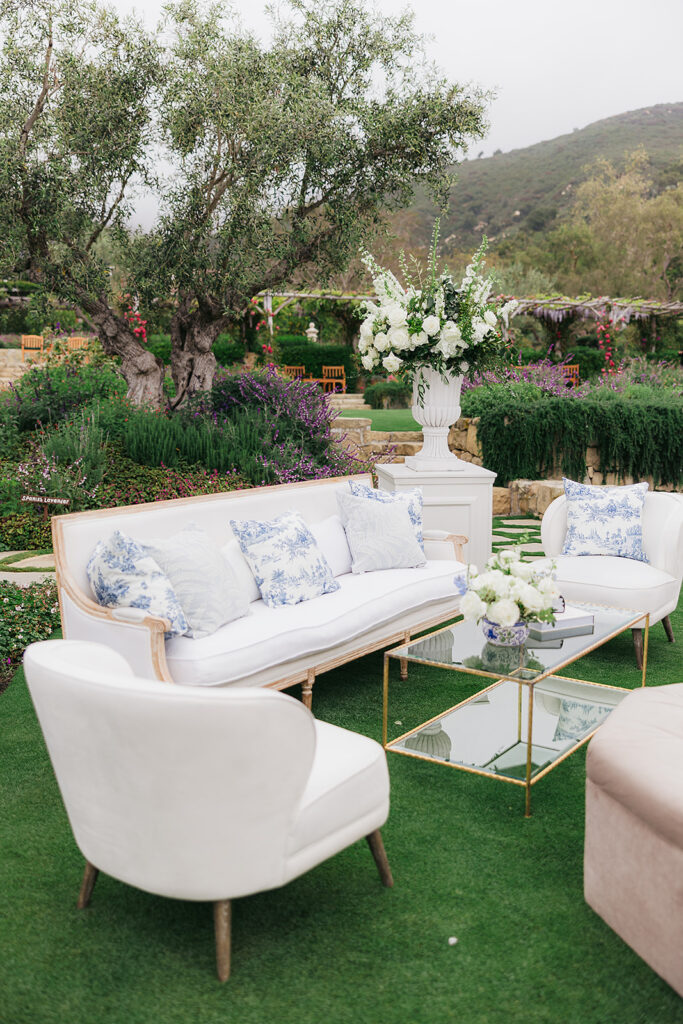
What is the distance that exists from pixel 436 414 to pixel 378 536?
1.41 m

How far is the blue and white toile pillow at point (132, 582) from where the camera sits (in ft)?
10.6

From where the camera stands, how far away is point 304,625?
3.59 m

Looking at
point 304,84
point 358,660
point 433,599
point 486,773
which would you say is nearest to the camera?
point 486,773

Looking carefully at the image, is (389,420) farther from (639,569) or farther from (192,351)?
(639,569)

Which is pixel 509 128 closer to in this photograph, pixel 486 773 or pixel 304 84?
pixel 304 84

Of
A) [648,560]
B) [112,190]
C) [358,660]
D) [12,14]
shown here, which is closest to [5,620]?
[358,660]

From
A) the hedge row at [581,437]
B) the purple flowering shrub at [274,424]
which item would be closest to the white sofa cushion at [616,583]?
the purple flowering shrub at [274,424]

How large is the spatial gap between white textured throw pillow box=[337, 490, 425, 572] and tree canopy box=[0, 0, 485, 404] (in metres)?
4.08

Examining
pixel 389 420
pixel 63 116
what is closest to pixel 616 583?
pixel 63 116

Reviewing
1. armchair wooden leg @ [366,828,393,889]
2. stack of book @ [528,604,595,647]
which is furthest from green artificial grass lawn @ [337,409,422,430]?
armchair wooden leg @ [366,828,393,889]

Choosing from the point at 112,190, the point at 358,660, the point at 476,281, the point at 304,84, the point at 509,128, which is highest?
the point at 509,128

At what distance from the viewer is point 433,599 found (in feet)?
14.3

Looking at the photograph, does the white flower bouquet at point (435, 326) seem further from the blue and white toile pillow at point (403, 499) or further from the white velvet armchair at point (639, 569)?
the white velvet armchair at point (639, 569)

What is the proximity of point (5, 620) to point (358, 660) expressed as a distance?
2.09m
